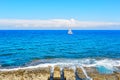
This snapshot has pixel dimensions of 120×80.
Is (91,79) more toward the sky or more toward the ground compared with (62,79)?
more toward the ground

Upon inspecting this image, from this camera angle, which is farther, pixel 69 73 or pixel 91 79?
pixel 91 79

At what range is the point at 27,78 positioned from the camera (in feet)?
71.5

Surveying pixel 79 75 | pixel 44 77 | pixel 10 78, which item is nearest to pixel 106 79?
pixel 79 75

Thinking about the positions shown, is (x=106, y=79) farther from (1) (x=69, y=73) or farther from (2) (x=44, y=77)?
(2) (x=44, y=77)

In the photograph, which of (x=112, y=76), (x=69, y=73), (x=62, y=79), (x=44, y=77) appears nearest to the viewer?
(x=62, y=79)

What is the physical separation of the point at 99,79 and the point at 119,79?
7.19 ft

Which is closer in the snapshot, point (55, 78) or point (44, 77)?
point (55, 78)

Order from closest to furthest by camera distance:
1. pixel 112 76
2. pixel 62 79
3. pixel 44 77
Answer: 1. pixel 62 79
2. pixel 44 77
3. pixel 112 76

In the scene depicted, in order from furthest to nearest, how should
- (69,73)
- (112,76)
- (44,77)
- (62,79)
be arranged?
(112,76) < (44,77) < (69,73) < (62,79)

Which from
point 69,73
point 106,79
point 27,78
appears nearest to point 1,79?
point 27,78

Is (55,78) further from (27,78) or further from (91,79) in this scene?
(91,79)

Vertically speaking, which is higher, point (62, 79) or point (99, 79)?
point (62, 79)

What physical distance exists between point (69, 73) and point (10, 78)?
5447 mm

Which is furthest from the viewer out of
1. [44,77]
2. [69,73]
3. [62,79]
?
[44,77]
